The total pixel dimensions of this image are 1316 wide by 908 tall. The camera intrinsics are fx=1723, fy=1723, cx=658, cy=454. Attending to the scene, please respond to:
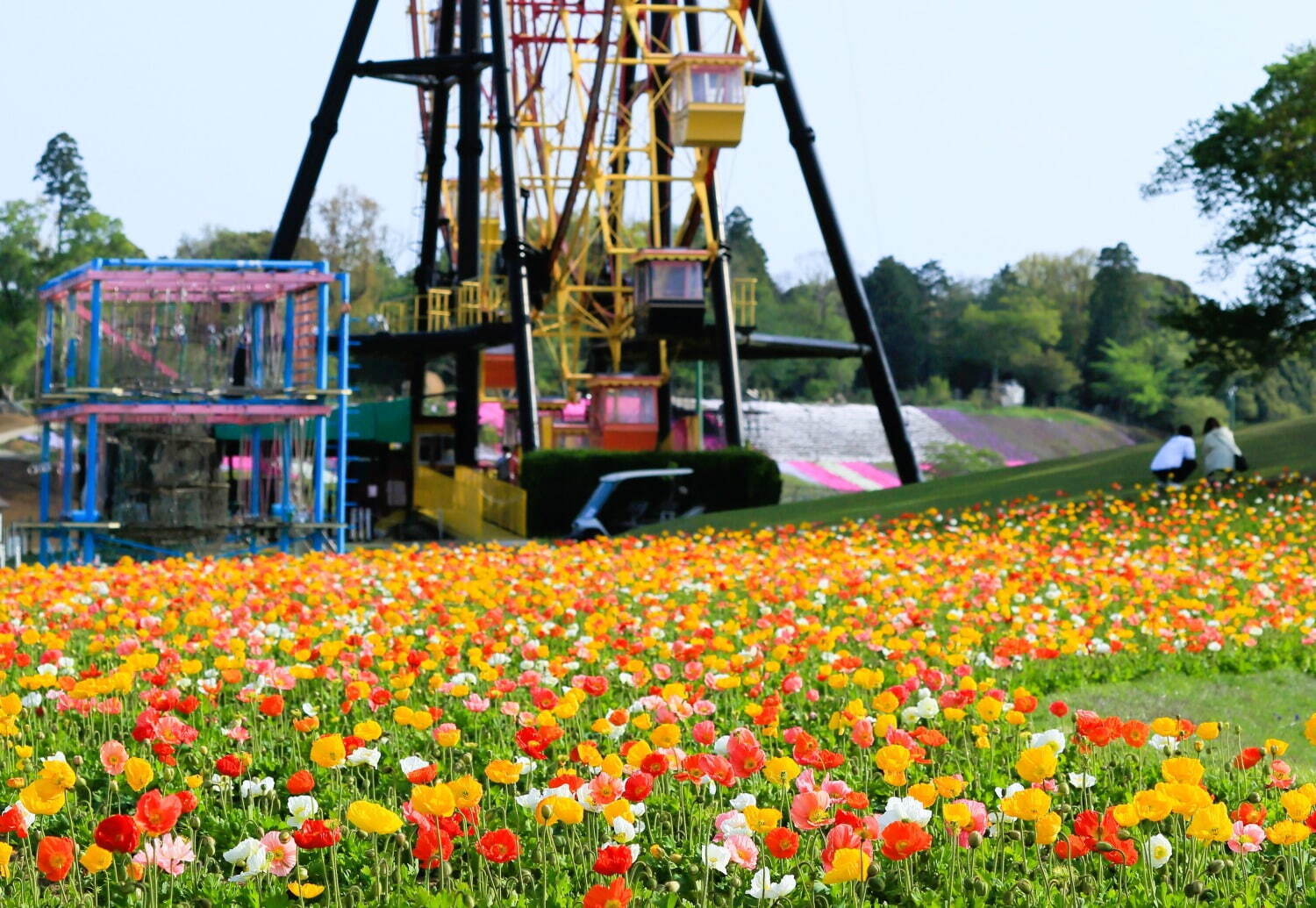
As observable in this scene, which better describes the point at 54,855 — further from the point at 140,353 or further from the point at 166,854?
the point at 140,353

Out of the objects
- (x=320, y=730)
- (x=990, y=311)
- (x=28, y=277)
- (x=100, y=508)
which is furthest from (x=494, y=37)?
(x=990, y=311)

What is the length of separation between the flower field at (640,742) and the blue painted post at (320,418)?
10113 millimetres

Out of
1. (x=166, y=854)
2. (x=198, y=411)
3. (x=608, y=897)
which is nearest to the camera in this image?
(x=608, y=897)

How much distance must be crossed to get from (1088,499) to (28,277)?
225 feet

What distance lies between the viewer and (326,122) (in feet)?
134

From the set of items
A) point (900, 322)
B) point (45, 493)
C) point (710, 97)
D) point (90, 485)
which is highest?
point (710, 97)

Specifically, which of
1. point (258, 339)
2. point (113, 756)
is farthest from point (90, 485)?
point (113, 756)

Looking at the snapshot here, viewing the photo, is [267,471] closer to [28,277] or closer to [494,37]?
[494,37]

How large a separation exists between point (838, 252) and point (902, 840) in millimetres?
36094

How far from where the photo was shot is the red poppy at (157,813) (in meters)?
4.11

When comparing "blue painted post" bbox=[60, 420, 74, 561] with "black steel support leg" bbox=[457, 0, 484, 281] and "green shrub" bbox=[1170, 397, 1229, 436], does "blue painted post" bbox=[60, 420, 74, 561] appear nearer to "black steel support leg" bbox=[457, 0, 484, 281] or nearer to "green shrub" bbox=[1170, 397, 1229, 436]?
"black steel support leg" bbox=[457, 0, 484, 281]

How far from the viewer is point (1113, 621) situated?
10664 mm

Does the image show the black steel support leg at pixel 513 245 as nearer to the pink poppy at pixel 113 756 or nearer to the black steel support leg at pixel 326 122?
the black steel support leg at pixel 326 122

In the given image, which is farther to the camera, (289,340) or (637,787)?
(289,340)
